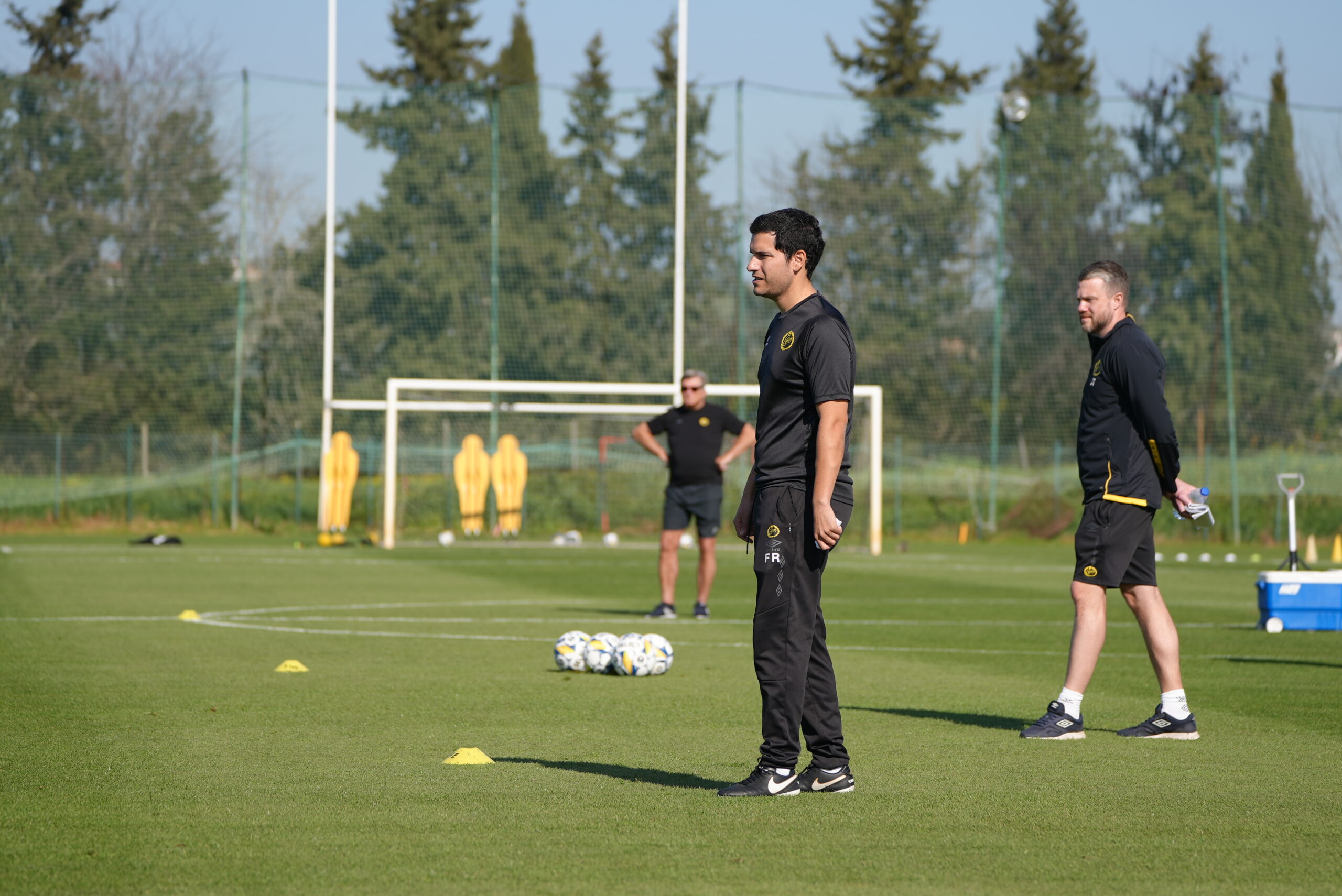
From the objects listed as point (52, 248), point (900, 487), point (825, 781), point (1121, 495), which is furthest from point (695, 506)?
point (52, 248)

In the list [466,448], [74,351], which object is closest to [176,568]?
[466,448]

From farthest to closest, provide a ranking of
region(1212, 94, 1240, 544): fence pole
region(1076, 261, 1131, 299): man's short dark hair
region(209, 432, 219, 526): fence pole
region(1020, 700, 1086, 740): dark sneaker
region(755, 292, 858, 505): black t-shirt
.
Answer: region(1212, 94, 1240, 544): fence pole
region(209, 432, 219, 526): fence pole
region(1076, 261, 1131, 299): man's short dark hair
region(1020, 700, 1086, 740): dark sneaker
region(755, 292, 858, 505): black t-shirt

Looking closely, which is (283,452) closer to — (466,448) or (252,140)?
(466,448)

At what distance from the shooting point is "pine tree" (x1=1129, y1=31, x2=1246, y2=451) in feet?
109

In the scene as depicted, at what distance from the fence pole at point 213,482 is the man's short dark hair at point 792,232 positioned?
26238 millimetres

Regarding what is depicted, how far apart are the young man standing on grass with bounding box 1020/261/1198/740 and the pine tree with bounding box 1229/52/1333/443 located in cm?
2690

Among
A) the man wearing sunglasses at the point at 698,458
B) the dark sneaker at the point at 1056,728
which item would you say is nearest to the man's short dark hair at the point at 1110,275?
the dark sneaker at the point at 1056,728

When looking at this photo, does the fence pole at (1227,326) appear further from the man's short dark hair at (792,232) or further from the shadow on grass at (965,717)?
the man's short dark hair at (792,232)

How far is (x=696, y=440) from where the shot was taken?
1388 centimetres

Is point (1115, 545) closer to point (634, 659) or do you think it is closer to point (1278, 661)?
point (634, 659)

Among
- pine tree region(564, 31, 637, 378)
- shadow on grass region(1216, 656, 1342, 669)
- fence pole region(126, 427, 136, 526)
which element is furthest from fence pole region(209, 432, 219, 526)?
shadow on grass region(1216, 656, 1342, 669)

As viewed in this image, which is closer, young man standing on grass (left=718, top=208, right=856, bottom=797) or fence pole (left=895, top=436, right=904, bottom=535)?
young man standing on grass (left=718, top=208, right=856, bottom=797)

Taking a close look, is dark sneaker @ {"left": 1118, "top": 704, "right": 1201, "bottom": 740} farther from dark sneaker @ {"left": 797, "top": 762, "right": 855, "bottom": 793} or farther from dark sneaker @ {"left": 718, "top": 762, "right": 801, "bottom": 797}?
dark sneaker @ {"left": 718, "top": 762, "right": 801, "bottom": 797}

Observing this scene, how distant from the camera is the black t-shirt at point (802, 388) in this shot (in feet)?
17.8
